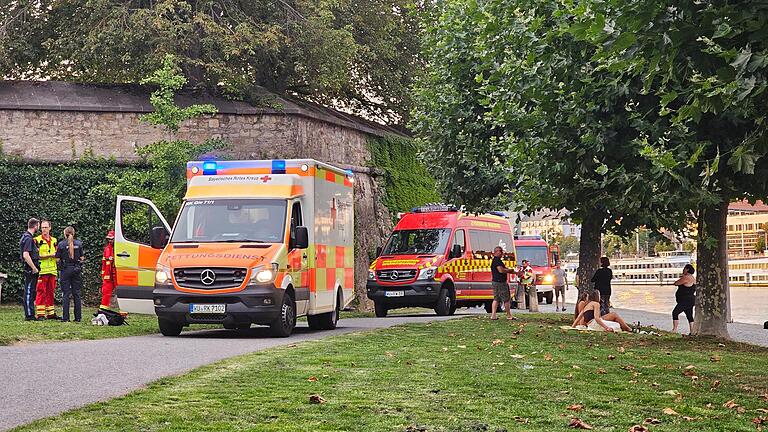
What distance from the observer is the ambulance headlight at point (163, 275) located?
18.8 m

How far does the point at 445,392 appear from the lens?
10422 millimetres

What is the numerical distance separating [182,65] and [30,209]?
571cm

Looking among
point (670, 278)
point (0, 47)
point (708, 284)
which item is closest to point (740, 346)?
point (708, 284)

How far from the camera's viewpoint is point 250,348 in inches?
632

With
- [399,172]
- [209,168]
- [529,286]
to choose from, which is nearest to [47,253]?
[209,168]

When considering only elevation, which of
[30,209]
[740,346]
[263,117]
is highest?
[263,117]

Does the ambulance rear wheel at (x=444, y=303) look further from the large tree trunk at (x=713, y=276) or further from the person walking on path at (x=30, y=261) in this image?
the person walking on path at (x=30, y=261)

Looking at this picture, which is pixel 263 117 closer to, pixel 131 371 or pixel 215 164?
pixel 215 164

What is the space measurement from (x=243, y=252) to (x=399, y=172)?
2197 centimetres

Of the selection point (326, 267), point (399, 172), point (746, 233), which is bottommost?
→ point (326, 267)

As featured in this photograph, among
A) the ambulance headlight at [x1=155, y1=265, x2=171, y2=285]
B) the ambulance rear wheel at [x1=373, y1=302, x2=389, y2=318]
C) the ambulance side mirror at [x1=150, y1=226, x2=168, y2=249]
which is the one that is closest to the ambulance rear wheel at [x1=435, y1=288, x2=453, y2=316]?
the ambulance rear wheel at [x1=373, y1=302, x2=389, y2=318]

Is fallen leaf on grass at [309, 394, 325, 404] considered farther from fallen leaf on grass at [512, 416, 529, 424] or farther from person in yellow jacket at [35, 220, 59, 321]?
person in yellow jacket at [35, 220, 59, 321]

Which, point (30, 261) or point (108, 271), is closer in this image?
point (30, 261)

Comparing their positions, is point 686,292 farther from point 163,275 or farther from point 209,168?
point 163,275
